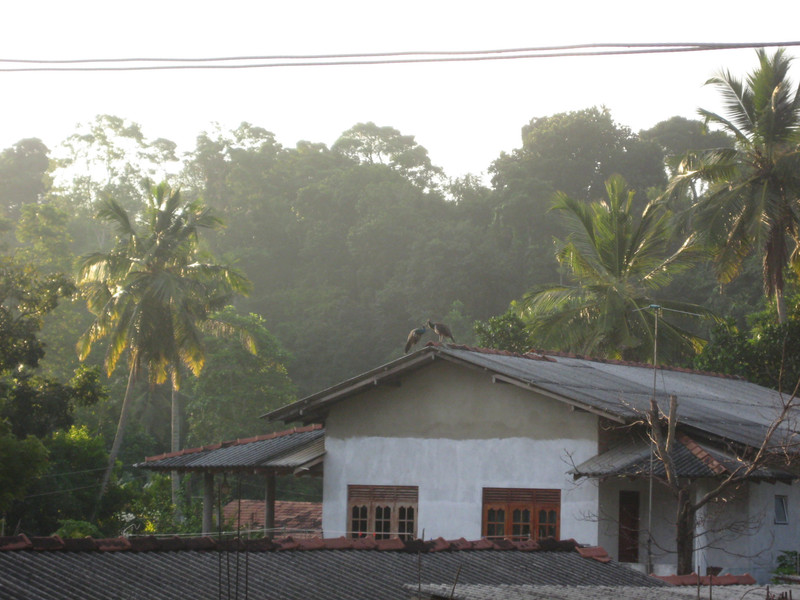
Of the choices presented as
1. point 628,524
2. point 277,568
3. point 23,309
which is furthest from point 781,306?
point 277,568

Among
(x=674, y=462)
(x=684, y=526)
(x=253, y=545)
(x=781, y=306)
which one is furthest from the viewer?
(x=781, y=306)

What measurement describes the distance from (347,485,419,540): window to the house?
0.07ft

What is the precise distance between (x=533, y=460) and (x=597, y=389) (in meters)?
1.62

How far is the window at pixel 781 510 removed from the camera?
16203 millimetres

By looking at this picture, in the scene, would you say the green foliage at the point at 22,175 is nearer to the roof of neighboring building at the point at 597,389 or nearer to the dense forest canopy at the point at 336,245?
the dense forest canopy at the point at 336,245

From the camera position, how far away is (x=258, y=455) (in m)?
18.9

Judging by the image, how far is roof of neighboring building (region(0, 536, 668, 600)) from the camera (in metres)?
8.16

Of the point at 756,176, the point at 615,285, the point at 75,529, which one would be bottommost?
the point at 75,529

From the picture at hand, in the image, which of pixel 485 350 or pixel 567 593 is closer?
pixel 567 593

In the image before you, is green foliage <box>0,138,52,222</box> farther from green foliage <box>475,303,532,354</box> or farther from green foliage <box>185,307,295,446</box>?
green foliage <box>475,303,532,354</box>

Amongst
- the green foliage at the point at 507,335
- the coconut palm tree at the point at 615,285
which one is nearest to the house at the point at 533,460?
the coconut palm tree at the point at 615,285

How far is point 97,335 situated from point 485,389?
1971cm

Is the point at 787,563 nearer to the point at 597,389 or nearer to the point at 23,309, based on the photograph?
the point at 597,389

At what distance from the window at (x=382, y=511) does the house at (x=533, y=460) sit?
0.02 meters
